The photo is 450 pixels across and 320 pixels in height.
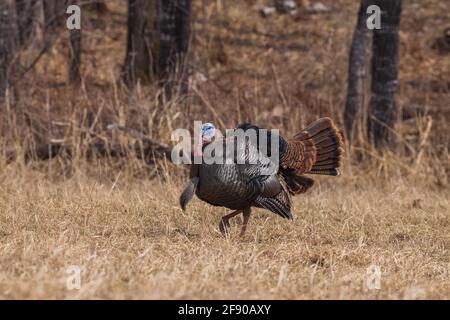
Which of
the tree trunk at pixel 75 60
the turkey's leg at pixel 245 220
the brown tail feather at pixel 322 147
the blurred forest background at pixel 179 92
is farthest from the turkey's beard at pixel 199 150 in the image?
the tree trunk at pixel 75 60

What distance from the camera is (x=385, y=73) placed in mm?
9992

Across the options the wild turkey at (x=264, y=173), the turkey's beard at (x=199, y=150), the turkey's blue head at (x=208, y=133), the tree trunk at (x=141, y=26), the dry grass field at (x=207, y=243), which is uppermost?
the tree trunk at (x=141, y=26)

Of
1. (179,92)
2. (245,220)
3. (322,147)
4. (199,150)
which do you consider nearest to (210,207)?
(245,220)

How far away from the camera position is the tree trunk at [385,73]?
32.1ft

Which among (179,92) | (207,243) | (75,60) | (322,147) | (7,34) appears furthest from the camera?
(75,60)

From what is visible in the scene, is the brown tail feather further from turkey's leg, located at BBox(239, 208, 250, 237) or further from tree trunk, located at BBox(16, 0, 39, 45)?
tree trunk, located at BBox(16, 0, 39, 45)

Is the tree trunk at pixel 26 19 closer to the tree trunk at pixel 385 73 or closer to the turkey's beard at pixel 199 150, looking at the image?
the tree trunk at pixel 385 73

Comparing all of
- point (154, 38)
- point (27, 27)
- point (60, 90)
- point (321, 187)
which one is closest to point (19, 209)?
point (321, 187)

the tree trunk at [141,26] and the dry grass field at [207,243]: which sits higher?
the tree trunk at [141,26]

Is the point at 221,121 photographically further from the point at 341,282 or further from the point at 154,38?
the point at 341,282

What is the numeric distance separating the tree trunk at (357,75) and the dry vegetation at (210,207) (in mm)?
516

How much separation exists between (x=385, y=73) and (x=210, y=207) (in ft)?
12.0

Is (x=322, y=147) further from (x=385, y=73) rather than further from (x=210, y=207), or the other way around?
(x=385, y=73)

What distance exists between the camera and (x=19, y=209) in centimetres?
655
